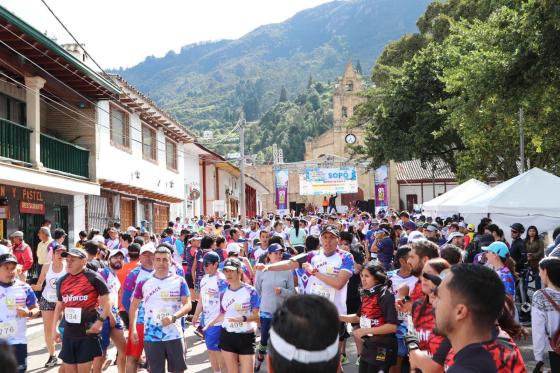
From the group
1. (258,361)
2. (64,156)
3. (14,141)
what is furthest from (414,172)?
(258,361)

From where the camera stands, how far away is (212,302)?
796cm

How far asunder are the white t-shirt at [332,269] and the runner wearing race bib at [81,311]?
2768mm

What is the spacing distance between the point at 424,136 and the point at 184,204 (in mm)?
13013

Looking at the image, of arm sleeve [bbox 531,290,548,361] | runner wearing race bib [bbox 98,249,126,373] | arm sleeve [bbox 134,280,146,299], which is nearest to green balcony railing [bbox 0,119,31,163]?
runner wearing race bib [bbox 98,249,126,373]

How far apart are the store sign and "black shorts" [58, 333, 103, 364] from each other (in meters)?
10.6

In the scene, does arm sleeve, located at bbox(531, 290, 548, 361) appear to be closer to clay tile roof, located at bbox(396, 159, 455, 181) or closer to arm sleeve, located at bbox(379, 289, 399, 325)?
arm sleeve, located at bbox(379, 289, 399, 325)

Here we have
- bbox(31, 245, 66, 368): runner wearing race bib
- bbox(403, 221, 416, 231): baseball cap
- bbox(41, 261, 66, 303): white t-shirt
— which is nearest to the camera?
bbox(31, 245, 66, 368): runner wearing race bib

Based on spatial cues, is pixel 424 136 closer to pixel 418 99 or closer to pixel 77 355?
pixel 418 99

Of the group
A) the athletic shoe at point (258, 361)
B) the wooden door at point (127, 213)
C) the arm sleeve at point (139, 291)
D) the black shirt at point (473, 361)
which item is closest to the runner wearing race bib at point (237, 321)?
the arm sleeve at point (139, 291)

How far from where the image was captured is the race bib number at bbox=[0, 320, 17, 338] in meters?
6.88

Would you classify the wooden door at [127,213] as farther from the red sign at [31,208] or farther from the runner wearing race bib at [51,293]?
the runner wearing race bib at [51,293]

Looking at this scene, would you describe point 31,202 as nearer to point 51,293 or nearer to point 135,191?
point 135,191

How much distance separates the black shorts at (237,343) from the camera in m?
7.39

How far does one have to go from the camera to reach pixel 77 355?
23.0 ft
